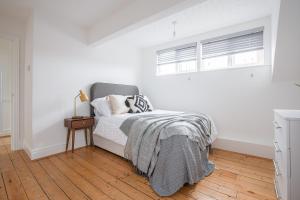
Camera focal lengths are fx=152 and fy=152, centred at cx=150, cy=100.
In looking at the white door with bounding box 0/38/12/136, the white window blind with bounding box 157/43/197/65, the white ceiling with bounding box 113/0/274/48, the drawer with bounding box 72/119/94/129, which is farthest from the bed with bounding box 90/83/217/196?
the white door with bounding box 0/38/12/136

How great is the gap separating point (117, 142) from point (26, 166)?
Result: 1315 mm

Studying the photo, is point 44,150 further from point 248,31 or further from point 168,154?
point 248,31

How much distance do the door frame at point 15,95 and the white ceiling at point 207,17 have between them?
205 cm

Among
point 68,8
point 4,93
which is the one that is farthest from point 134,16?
point 4,93

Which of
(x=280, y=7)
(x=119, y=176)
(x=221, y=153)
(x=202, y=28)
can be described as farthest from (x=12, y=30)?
(x=221, y=153)

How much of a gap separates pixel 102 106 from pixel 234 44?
2.80m

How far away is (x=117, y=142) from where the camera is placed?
241 cm

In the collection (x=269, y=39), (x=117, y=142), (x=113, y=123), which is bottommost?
(x=117, y=142)

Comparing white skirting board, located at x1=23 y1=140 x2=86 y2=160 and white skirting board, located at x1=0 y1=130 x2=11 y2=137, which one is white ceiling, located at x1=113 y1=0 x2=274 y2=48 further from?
white skirting board, located at x1=0 y1=130 x2=11 y2=137

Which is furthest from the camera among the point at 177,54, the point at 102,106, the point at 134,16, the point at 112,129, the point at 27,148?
the point at 177,54

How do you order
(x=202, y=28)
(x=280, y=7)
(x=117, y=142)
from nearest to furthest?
(x=280, y=7), (x=117, y=142), (x=202, y=28)

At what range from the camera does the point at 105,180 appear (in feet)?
6.05

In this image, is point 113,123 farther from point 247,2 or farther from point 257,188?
point 247,2

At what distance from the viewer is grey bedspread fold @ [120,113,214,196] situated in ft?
5.25
